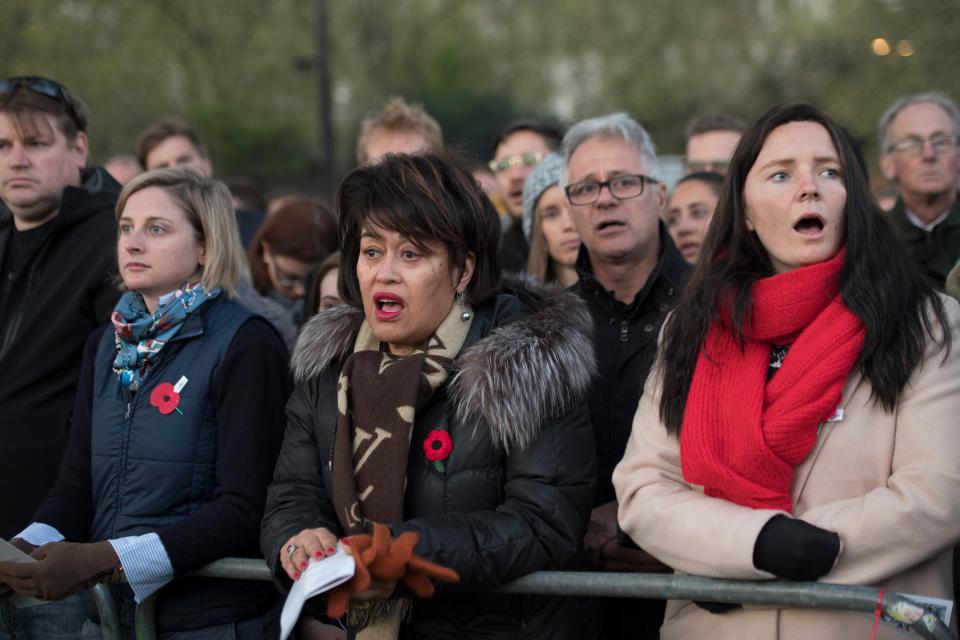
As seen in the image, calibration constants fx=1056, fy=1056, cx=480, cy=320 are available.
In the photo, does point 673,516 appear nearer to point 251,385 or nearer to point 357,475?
point 357,475

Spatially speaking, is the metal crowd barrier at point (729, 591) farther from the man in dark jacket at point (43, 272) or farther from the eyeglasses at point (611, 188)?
the eyeglasses at point (611, 188)

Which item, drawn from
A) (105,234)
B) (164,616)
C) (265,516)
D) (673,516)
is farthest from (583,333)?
(105,234)

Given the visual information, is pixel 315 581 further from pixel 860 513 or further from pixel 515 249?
pixel 515 249

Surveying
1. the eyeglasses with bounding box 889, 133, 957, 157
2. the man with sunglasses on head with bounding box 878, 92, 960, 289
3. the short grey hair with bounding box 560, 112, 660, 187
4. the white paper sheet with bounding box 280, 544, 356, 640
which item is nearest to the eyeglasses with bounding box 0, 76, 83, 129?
the short grey hair with bounding box 560, 112, 660, 187

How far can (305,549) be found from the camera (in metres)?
2.88

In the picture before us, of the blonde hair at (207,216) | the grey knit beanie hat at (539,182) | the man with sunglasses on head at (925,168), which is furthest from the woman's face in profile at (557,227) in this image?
the man with sunglasses on head at (925,168)

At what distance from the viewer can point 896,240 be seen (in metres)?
2.96

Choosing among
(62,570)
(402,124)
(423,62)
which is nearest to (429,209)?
(62,570)

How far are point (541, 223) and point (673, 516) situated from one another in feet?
7.74

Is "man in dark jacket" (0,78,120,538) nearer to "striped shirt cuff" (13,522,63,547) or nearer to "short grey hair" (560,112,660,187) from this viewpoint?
"striped shirt cuff" (13,522,63,547)

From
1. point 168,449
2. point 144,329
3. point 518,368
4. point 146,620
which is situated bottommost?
point 146,620

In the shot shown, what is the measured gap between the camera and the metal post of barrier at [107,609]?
3.22m

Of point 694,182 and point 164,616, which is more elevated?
point 694,182

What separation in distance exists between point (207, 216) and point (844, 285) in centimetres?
230
